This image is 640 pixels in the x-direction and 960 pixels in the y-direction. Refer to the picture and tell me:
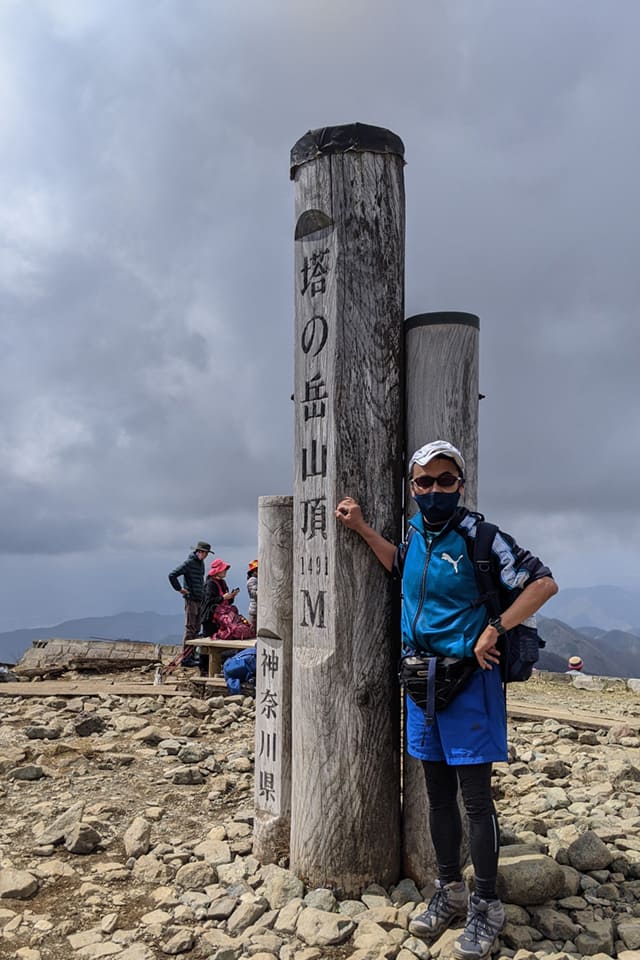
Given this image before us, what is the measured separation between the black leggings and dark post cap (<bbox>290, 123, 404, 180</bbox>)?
10.8ft

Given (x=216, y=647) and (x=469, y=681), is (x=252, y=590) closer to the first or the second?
(x=216, y=647)

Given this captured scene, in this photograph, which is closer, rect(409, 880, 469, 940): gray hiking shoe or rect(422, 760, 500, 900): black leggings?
rect(422, 760, 500, 900): black leggings

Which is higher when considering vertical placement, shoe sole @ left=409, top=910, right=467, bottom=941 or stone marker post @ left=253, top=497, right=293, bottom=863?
stone marker post @ left=253, top=497, right=293, bottom=863

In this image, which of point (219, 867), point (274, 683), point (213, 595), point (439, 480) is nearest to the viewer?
point (439, 480)

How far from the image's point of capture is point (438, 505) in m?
3.87

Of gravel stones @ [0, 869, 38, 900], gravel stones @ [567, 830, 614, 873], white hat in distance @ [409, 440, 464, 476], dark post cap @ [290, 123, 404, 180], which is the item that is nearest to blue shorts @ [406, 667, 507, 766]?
white hat in distance @ [409, 440, 464, 476]

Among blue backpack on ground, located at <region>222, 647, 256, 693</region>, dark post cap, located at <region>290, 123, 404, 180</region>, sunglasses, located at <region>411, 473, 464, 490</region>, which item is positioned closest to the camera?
sunglasses, located at <region>411, 473, 464, 490</region>

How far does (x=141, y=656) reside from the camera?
16156 millimetres

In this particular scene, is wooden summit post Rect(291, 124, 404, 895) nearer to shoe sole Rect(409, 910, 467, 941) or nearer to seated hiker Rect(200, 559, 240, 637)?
shoe sole Rect(409, 910, 467, 941)

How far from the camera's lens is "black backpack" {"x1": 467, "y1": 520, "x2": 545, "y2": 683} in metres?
3.71

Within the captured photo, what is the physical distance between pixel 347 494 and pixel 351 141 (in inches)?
77.7

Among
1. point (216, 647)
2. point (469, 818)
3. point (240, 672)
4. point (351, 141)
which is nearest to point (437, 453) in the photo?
point (469, 818)

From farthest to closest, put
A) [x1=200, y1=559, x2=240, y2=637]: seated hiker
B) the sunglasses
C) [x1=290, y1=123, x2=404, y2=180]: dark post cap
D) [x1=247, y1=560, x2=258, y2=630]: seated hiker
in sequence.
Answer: [x1=200, y1=559, x2=240, y2=637]: seated hiker < [x1=247, y1=560, x2=258, y2=630]: seated hiker < [x1=290, y1=123, x2=404, y2=180]: dark post cap < the sunglasses

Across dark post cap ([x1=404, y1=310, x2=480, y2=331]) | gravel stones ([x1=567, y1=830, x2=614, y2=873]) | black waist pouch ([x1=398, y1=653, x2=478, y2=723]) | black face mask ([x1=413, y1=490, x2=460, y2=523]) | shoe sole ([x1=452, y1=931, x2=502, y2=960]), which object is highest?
dark post cap ([x1=404, y1=310, x2=480, y2=331])
